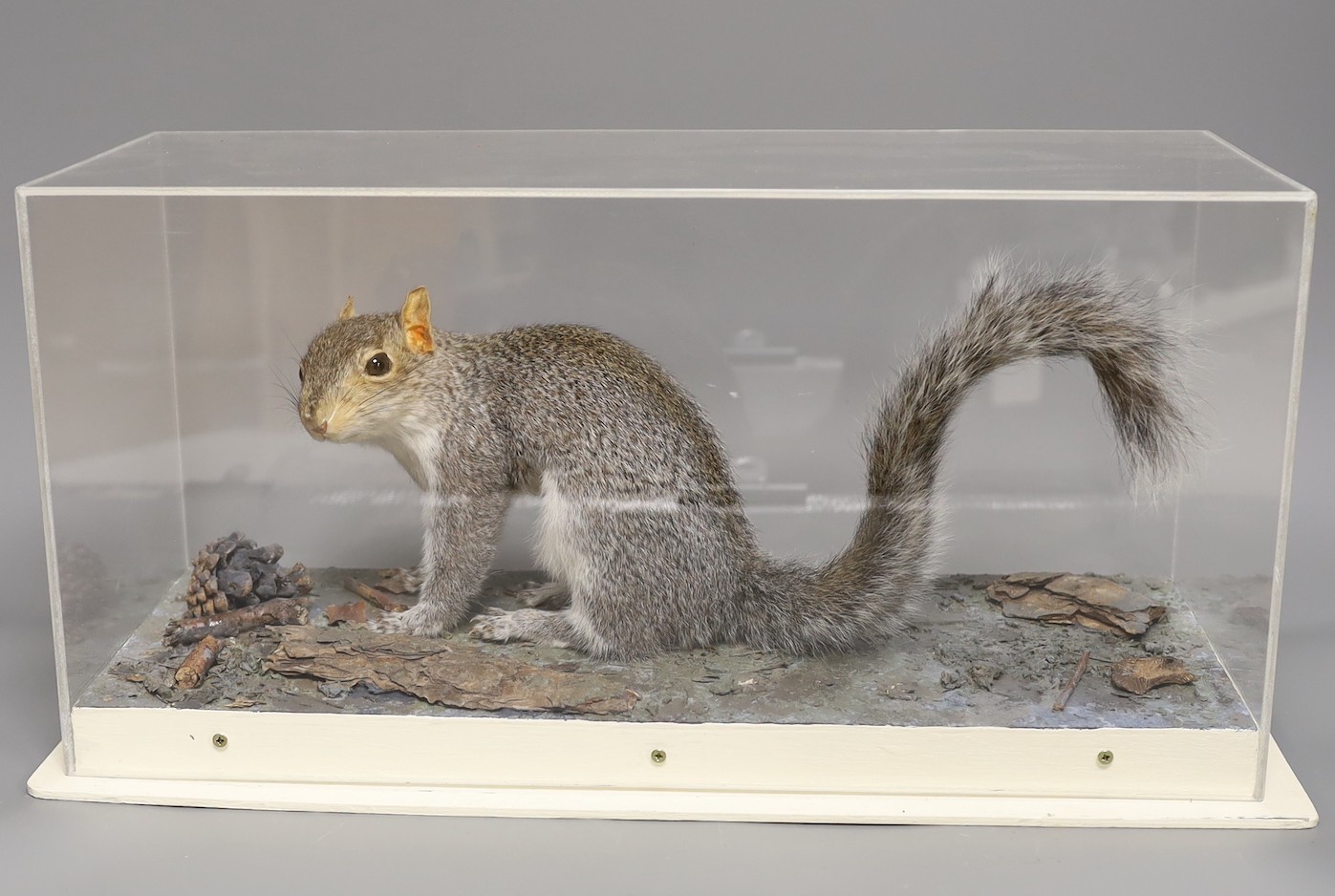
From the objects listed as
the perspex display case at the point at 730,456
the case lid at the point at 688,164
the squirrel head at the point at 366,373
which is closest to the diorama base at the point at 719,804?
the perspex display case at the point at 730,456

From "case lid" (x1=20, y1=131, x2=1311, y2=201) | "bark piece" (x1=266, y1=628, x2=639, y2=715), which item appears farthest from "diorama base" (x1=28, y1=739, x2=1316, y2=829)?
"case lid" (x1=20, y1=131, x2=1311, y2=201)

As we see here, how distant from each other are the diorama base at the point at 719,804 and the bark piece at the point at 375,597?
55 centimetres

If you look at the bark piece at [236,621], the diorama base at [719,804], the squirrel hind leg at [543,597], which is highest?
the squirrel hind leg at [543,597]

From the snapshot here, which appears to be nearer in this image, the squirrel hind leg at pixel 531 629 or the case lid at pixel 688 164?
the case lid at pixel 688 164

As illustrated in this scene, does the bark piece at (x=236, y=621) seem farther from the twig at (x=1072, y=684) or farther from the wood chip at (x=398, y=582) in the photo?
the twig at (x=1072, y=684)

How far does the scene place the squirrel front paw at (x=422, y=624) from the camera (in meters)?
3.63

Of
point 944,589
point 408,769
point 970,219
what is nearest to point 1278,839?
point 944,589

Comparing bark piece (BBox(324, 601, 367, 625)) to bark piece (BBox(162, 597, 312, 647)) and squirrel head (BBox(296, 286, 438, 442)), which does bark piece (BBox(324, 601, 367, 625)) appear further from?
squirrel head (BBox(296, 286, 438, 442))

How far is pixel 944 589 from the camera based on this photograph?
3818mm

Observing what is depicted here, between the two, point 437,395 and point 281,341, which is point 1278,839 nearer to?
point 437,395

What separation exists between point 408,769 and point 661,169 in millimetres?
1456

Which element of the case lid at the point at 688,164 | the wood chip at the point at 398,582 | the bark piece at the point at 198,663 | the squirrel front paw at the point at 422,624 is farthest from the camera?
the wood chip at the point at 398,582

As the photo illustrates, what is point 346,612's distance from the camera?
3773 mm

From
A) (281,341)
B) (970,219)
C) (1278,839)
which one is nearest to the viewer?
(1278,839)
